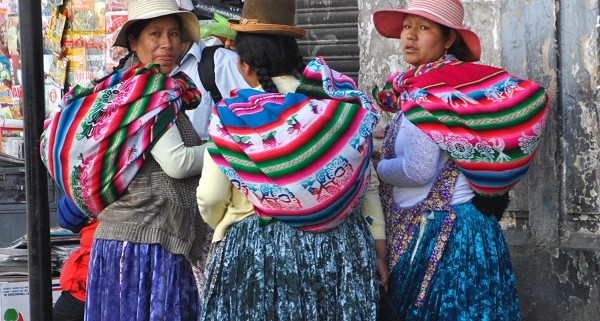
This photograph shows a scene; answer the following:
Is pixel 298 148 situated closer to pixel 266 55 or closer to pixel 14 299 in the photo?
pixel 266 55

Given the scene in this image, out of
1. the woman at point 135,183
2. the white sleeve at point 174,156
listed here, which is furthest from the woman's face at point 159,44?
the white sleeve at point 174,156

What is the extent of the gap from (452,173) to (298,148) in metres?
0.85

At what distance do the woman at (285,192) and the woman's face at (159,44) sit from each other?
2.20ft

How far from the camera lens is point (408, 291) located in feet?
13.4

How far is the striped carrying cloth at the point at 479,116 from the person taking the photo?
392 centimetres

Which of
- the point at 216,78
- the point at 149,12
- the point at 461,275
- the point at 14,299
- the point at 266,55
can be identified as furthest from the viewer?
the point at 14,299

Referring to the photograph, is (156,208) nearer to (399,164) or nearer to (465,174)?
(399,164)

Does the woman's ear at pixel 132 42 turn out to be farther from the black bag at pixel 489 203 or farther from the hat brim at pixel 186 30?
the black bag at pixel 489 203

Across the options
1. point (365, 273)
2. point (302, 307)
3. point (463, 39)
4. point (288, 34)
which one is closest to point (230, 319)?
point (302, 307)

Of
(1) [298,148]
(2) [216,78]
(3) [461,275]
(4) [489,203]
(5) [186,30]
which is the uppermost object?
(5) [186,30]

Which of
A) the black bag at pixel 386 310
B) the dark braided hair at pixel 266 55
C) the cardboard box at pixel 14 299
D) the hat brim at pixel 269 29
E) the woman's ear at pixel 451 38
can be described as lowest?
the cardboard box at pixel 14 299

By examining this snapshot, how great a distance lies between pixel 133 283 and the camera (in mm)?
4109

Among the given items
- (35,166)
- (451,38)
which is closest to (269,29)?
(451,38)

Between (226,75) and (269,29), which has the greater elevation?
(269,29)
